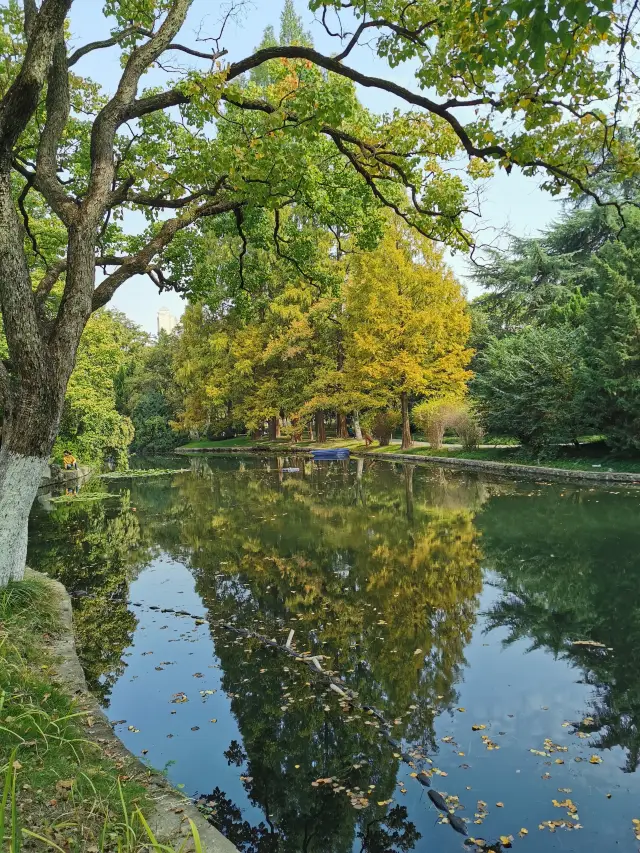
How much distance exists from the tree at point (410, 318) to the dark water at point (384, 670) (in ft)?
51.9

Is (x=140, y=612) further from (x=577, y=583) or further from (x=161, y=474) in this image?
Result: (x=161, y=474)

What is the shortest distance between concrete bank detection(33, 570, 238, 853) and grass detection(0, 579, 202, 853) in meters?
0.09

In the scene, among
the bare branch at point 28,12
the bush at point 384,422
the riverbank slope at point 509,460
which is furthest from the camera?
the bush at point 384,422

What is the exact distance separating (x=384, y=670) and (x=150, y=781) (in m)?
2.87

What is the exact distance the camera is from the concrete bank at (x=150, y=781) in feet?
10.4

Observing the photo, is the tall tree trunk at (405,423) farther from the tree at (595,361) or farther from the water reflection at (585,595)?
the water reflection at (585,595)

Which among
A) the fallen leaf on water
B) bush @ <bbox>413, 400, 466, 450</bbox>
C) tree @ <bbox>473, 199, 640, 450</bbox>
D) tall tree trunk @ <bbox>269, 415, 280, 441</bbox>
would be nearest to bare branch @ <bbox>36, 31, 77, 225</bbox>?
the fallen leaf on water

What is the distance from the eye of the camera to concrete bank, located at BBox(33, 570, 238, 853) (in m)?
3.16

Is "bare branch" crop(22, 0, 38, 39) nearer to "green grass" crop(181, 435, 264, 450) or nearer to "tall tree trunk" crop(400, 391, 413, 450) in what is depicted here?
"tall tree trunk" crop(400, 391, 413, 450)

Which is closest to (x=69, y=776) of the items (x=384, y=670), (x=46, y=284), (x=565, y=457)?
(x=384, y=670)

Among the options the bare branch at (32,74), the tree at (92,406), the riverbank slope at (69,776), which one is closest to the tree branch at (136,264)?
the bare branch at (32,74)

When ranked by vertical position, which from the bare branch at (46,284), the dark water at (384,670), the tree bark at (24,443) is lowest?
the dark water at (384,670)

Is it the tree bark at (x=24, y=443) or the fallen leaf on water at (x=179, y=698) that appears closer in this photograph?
the fallen leaf on water at (x=179, y=698)

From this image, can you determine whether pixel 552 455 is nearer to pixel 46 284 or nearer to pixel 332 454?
pixel 332 454
